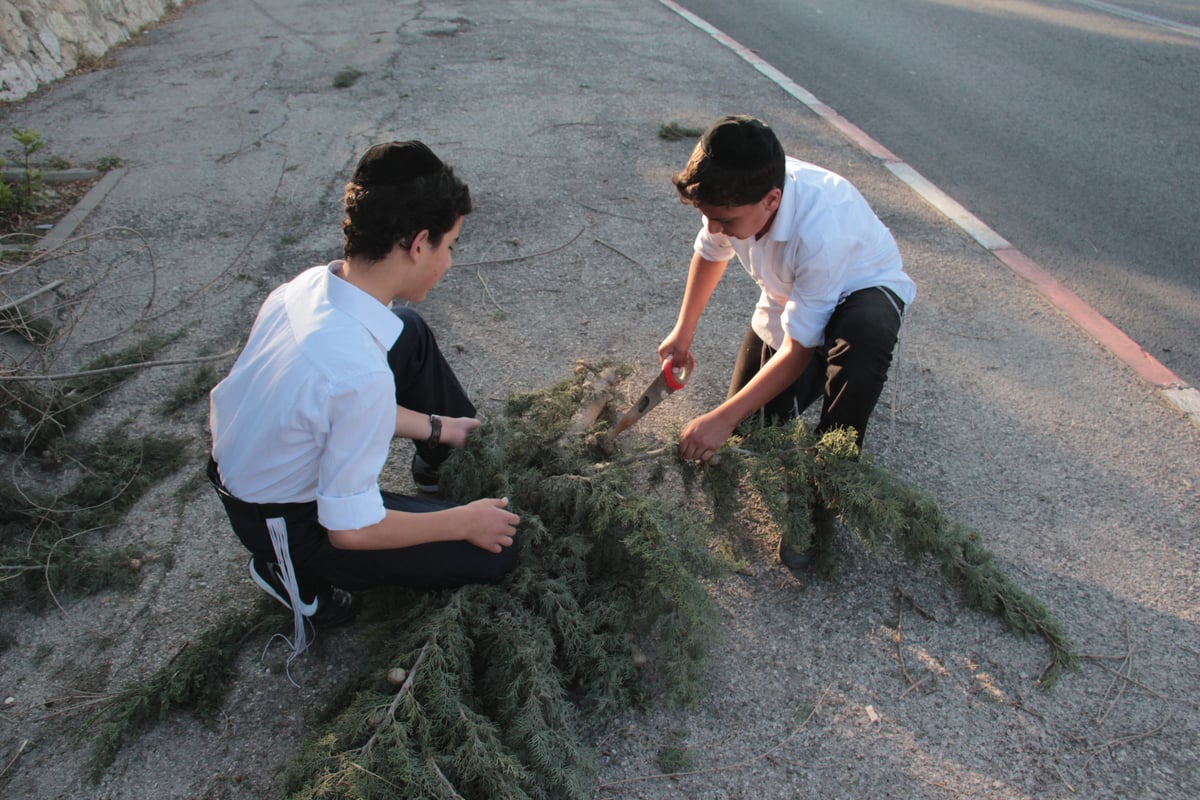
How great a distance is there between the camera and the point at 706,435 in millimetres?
2592

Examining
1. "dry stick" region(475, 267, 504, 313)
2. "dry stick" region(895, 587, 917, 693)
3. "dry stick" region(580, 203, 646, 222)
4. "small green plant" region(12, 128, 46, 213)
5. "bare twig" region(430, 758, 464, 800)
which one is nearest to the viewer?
"bare twig" region(430, 758, 464, 800)

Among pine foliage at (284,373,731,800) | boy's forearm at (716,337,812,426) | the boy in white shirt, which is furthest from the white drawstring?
boy's forearm at (716,337,812,426)

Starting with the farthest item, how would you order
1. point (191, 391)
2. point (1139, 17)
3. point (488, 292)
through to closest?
point (1139, 17) → point (488, 292) → point (191, 391)

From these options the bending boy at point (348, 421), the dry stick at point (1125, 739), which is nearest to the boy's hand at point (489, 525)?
the bending boy at point (348, 421)

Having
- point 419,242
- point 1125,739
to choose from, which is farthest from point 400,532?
point 1125,739

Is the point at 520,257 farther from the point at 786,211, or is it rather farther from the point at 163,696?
the point at 163,696

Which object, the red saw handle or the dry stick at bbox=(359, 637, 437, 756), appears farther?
the red saw handle

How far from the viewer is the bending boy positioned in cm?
192

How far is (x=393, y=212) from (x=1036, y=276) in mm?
4223

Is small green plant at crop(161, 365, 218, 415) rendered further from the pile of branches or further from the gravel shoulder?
the pile of branches

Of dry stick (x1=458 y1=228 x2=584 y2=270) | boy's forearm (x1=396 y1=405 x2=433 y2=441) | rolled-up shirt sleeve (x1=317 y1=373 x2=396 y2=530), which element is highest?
rolled-up shirt sleeve (x1=317 y1=373 x2=396 y2=530)

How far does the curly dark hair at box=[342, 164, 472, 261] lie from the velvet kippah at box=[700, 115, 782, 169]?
2.79 ft

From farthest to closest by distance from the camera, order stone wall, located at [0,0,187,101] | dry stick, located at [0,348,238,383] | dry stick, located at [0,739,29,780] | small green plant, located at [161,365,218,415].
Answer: stone wall, located at [0,0,187,101], small green plant, located at [161,365,218,415], dry stick, located at [0,348,238,383], dry stick, located at [0,739,29,780]

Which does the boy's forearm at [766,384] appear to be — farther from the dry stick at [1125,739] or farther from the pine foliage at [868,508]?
the dry stick at [1125,739]
